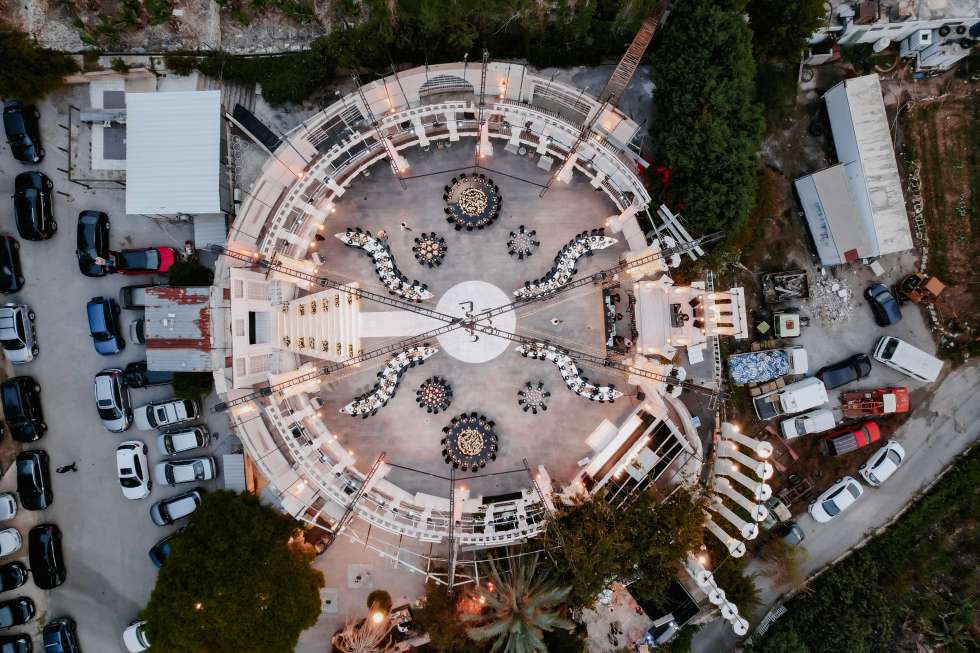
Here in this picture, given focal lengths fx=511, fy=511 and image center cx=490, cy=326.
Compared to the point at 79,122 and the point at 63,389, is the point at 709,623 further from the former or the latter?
the point at 79,122

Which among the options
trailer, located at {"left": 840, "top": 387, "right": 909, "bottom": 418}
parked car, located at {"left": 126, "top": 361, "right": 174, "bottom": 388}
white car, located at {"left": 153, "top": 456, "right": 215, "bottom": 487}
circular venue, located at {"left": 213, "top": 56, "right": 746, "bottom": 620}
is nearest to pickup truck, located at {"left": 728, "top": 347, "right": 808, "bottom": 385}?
circular venue, located at {"left": 213, "top": 56, "right": 746, "bottom": 620}

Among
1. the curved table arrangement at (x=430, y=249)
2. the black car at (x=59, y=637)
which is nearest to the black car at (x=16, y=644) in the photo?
the black car at (x=59, y=637)

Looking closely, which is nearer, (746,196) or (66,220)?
(746,196)

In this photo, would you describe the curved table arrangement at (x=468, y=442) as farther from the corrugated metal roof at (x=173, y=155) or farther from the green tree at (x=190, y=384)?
the corrugated metal roof at (x=173, y=155)

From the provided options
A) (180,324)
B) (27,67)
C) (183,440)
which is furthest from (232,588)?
(27,67)

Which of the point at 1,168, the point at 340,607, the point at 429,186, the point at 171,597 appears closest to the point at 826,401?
the point at 429,186

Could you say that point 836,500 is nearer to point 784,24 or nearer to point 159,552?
point 784,24

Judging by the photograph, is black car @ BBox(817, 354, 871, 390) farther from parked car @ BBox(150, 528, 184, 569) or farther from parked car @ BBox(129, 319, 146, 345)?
parked car @ BBox(129, 319, 146, 345)
